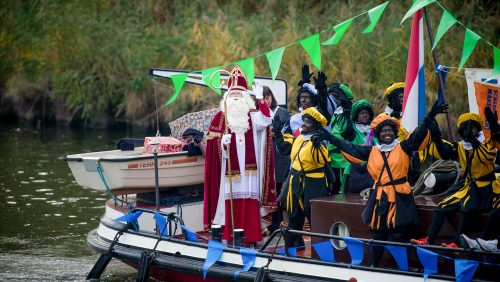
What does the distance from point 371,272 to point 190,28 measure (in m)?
17.6

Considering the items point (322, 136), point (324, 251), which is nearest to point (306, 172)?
point (322, 136)

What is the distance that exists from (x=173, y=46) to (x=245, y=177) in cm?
1563

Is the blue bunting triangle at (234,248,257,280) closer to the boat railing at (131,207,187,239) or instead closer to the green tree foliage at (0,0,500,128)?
the boat railing at (131,207,187,239)

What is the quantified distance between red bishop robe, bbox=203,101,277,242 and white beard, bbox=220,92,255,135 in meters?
0.11

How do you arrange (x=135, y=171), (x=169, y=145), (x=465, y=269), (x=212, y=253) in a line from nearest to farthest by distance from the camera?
(x=465, y=269)
(x=212, y=253)
(x=135, y=171)
(x=169, y=145)

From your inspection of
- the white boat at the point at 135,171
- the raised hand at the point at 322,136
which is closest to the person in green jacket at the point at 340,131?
the raised hand at the point at 322,136

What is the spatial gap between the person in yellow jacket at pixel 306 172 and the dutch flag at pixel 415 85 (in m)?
0.93

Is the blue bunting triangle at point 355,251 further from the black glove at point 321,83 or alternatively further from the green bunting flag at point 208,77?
the green bunting flag at point 208,77

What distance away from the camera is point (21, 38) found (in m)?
30.1

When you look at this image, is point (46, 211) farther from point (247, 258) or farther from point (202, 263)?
point (247, 258)

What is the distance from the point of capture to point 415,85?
9.68 metres

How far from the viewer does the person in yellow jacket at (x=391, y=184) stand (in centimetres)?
829

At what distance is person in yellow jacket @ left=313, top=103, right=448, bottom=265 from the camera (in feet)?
27.2

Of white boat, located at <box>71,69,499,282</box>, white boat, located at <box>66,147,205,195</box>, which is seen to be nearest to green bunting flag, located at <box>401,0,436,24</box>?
white boat, located at <box>71,69,499,282</box>
